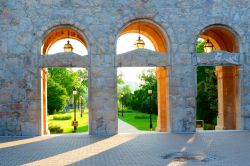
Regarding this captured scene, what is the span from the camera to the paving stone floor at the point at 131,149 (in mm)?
10281

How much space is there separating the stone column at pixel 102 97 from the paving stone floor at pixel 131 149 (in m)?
0.65

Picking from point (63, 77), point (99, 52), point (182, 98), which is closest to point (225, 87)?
point (182, 98)

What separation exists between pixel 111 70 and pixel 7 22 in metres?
5.11

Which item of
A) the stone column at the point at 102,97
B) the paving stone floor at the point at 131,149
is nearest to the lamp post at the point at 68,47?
the stone column at the point at 102,97

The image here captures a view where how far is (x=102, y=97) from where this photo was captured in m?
16.6

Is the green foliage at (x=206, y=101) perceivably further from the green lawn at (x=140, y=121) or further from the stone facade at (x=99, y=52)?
the stone facade at (x=99, y=52)

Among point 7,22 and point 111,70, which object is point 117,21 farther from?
point 7,22

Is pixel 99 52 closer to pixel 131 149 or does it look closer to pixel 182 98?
pixel 182 98

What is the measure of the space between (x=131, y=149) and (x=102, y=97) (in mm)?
4688

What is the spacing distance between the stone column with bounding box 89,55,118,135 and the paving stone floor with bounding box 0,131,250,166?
2.13ft

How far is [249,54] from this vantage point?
56.8ft

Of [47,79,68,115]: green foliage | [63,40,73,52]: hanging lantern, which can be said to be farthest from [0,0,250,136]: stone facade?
[47,79,68,115]: green foliage

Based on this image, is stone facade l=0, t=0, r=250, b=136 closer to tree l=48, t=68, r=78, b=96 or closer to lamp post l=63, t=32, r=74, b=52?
lamp post l=63, t=32, r=74, b=52

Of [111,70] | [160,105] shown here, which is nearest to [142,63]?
[111,70]
